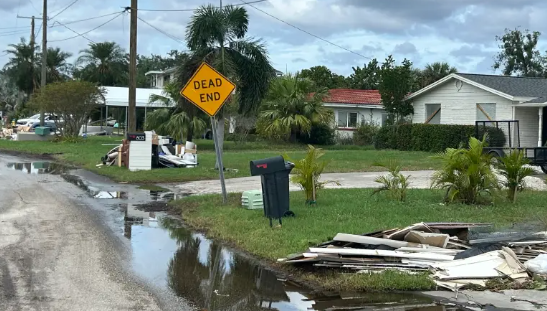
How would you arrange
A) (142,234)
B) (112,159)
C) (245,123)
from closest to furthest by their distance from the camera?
1. (142,234)
2. (112,159)
3. (245,123)

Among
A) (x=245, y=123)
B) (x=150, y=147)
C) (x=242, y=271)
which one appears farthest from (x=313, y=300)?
(x=245, y=123)

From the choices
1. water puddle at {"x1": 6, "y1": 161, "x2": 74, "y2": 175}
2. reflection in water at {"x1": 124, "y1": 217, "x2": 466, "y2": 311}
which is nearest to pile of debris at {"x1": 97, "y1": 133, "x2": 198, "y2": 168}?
water puddle at {"x1": 6, "y1": 161, "x2": 74, "y2": 175}

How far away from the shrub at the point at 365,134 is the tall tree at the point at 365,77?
24267 mm

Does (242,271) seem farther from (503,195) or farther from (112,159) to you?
(112,159)

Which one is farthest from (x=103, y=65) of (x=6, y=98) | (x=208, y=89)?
(x=208, y=89)

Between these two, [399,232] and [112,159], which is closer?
[399,232]

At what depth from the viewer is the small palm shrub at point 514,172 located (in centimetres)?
1305

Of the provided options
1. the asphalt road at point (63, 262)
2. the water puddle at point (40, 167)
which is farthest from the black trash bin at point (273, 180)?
the water puddle at point (40, 167)

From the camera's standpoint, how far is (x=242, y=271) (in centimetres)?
862

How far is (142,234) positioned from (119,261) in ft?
7.09

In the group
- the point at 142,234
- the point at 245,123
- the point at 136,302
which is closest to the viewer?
the point at 136,302

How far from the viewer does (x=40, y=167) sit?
78.5 feet

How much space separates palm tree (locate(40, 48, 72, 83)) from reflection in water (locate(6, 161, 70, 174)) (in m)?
37.4

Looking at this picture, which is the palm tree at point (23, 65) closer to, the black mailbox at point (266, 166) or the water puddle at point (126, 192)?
the water puddle at point (126, 192)
